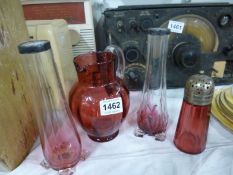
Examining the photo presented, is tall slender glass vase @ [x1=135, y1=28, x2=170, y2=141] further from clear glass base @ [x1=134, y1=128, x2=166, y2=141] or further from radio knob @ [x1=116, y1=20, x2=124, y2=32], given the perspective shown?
radio knob @ [x1=116, y1=20, x2=124, y2=32]

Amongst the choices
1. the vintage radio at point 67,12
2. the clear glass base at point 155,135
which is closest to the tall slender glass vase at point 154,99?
the clear glass base at point 155,135

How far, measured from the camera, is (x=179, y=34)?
1.89 ft

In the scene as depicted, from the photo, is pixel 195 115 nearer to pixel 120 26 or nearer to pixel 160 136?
pixel 160 136

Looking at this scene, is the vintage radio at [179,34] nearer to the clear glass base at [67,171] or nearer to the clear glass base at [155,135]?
the clear glass base at [155,135]

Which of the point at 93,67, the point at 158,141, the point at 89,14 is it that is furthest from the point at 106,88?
the point at 89,14

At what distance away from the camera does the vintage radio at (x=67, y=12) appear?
58cm

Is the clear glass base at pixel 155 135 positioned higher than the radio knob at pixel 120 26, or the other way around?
the radio knob at pixel 120 26

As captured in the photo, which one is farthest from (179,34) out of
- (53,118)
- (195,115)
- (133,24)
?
(53,118)

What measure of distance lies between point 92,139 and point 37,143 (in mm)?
128

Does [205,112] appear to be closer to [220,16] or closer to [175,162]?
[175,162]

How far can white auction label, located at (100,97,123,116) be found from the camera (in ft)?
1.32

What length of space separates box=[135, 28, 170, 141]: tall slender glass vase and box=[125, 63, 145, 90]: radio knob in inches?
5.4

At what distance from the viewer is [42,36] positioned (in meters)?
0.51

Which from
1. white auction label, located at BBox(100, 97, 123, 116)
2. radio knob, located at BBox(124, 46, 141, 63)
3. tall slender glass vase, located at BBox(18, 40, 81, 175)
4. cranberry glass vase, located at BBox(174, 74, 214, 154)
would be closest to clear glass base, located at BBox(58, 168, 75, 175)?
tall slender glass vase, located at BBox(18, 40, 81, 175)
